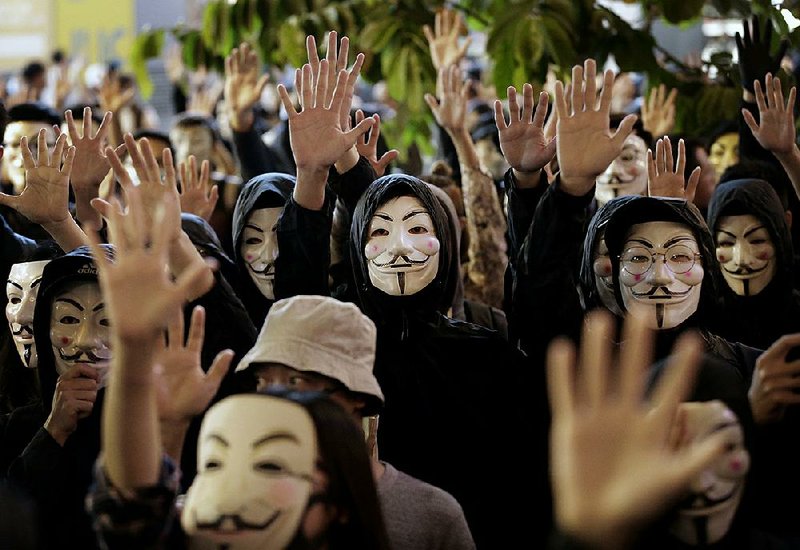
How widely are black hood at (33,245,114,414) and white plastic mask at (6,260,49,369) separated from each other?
0.89 feet

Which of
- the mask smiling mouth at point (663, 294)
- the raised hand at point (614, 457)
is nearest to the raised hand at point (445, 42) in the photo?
the mask smiling mouth at point (663, 294)

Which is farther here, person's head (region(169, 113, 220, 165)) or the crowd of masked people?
person's head (region(169, 113, 220, 165))

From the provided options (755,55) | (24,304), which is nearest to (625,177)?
(755,55)

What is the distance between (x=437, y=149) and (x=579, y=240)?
3.24 meters

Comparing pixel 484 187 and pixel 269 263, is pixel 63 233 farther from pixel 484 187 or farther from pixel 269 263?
pixel 484 187

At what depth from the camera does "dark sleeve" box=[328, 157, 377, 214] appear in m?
4.09

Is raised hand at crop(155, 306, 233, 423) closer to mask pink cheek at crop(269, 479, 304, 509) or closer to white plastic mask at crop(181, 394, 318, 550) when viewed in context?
white plastic mask at crop(181, 394, 318, 550)

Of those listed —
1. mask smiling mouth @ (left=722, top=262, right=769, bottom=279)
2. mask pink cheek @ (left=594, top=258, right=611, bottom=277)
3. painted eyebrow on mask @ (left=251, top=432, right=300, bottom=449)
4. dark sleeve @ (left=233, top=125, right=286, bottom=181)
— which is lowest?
painted eyebrow on mask @ (left=251, top=432, right=300, bottom=449)

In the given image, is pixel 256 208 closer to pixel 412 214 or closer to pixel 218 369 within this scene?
pixel 412 214

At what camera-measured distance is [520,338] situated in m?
3.59

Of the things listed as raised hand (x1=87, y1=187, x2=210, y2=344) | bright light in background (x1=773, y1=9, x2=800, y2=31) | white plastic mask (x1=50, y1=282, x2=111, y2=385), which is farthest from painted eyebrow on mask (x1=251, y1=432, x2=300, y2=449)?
bright light in background (x1=773, y1=9, x2=800, y2=31)

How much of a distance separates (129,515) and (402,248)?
1.48 meters

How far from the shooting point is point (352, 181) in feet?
13.4

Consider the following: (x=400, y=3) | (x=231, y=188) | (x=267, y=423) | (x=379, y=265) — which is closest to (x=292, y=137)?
(x=379, y=265)
